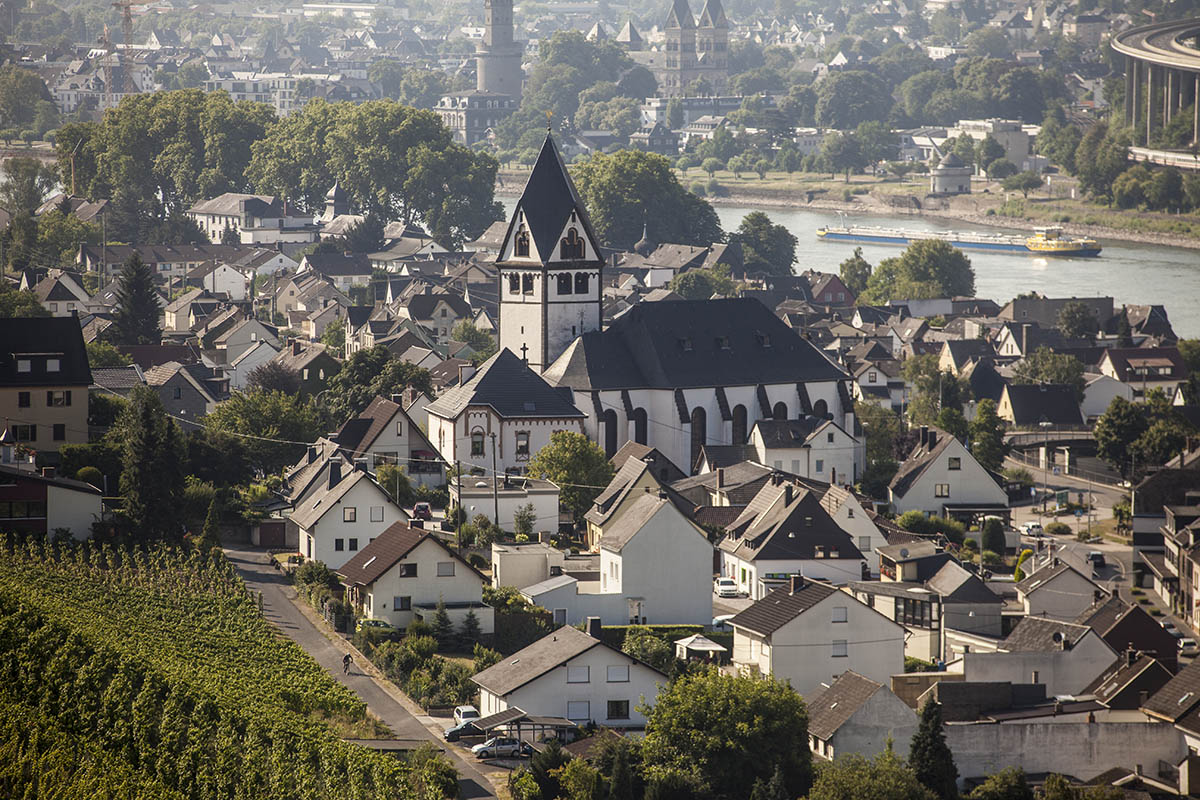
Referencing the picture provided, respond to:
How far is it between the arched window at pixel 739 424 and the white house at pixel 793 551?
8548mm

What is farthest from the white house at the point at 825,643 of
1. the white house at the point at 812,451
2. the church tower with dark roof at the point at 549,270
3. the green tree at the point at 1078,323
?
the green tree at the point at 1078,323

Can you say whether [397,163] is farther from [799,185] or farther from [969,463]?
[969,463]

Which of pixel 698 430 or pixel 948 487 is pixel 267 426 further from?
pixel 948 487

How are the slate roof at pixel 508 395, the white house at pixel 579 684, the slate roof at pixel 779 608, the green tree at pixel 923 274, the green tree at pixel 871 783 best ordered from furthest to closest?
the green tree at pixel 923 274, the slate roof at pixel 508 395, the slate roof at pixel 779 608, the white house at pixel 579 684, the green tree at pixel 871 783

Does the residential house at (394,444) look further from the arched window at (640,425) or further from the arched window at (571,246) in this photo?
the arched window at (571,246)

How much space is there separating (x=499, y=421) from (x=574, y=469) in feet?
8.99

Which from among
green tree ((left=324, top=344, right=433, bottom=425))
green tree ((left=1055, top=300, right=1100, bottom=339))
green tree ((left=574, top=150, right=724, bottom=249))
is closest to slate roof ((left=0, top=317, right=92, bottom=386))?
green tree ((left=324, top=344, right=433, bottom=425))

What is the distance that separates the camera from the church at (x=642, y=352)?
46.6 meters

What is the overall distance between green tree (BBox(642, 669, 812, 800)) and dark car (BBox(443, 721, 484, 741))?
2425 millimetres

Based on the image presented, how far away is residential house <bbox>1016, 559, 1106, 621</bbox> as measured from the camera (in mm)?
35031

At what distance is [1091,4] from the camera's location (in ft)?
594

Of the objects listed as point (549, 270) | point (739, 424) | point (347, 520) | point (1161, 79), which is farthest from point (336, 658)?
point (1161, 79)

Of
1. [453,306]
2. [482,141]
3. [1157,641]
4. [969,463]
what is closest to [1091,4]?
[482,141]

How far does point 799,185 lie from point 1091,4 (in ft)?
221
